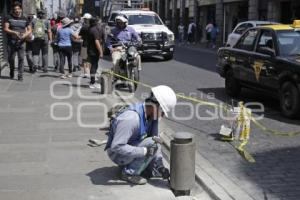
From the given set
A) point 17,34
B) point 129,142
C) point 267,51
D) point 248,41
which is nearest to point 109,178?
point 129,142

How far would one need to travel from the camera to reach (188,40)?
41.8 metres

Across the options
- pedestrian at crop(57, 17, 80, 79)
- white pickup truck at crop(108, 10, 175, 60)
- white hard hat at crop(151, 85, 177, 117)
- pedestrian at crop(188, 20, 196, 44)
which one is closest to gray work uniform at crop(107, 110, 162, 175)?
white hard hat at crop(151, 85, 177, 117)

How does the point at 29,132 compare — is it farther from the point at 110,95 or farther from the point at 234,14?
the point at 234,14

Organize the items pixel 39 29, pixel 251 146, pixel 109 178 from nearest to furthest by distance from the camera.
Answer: pixel 109 178 < pixel 251 146 < pixel 39 29

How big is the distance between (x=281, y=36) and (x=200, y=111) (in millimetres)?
2035

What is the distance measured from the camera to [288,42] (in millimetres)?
10320

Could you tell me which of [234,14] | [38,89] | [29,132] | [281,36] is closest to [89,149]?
[29,132]

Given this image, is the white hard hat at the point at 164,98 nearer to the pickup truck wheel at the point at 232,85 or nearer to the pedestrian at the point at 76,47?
the pickup truck wheel at the point at 232,85

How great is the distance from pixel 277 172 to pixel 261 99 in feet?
17.6

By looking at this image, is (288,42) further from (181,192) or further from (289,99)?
(181,192)

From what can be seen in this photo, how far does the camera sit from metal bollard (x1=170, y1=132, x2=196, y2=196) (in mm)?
5594

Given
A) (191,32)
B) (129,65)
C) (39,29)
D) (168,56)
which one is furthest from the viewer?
(191,32)

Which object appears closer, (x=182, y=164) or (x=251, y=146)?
(x=182, y=164)

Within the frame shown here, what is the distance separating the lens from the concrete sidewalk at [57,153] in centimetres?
564
